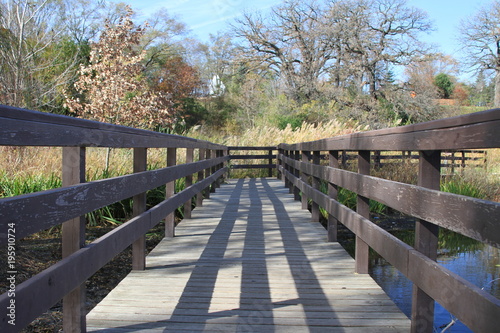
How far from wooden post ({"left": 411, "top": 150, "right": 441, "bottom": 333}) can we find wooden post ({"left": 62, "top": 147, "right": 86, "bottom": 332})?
1732mm

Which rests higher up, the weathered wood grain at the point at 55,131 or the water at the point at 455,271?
the weathered wood grain at the point at 55,131

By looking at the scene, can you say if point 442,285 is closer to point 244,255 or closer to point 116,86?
point 244,255

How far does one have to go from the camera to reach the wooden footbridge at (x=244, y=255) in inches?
68.1

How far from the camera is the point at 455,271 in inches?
192

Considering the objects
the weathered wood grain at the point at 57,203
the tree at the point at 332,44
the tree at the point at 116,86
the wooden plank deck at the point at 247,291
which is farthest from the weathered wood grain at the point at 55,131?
the tree at the point at 332,44

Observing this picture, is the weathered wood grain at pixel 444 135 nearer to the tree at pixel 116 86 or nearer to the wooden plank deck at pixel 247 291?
the wooden plank deck at pixel 247 291

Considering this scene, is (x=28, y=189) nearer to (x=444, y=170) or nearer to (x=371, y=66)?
(x=444, y=170)

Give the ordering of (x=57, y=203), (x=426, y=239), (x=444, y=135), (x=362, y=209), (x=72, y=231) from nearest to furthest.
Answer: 1. (x=57, y=203)
2. (x=444, y=135)
3. (x=72, y=231)
4. (x=426, y=239)
5. (x=362, y=209)

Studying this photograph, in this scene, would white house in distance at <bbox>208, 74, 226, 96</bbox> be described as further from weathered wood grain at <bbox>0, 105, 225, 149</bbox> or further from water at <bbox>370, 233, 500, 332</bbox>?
weathered wood grain at <bbox>0, 105, 225, 149</bbox>

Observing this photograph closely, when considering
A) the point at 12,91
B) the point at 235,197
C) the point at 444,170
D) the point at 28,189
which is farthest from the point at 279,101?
the point at 28,189

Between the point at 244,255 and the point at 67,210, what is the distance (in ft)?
8.90

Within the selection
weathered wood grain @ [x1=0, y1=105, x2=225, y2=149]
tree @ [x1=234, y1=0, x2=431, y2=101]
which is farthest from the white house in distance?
A: weathered wood grain @ [x1=0, y1=105, x2=225, y2=149]

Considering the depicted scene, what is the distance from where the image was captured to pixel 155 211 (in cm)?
401

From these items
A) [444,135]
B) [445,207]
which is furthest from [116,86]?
[445,207]
